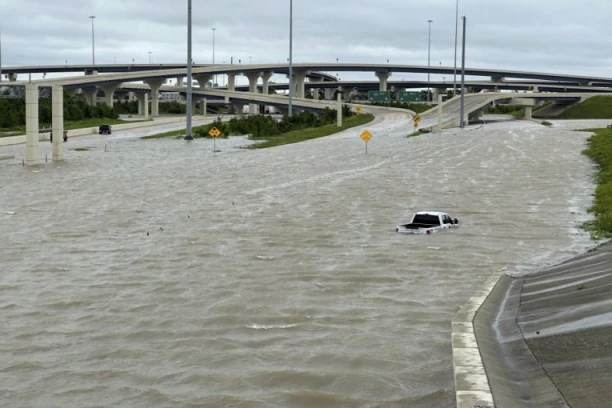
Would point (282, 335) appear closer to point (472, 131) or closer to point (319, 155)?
point (319, 155)

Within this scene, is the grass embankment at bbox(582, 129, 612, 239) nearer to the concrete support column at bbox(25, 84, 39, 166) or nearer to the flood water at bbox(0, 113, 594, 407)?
the flood water at bbox(0, 113, 594, 407)

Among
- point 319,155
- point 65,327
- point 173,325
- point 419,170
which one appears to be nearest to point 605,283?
point 173,325

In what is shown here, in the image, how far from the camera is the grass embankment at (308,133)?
73312 mm

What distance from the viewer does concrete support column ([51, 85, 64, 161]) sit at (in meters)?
57.0

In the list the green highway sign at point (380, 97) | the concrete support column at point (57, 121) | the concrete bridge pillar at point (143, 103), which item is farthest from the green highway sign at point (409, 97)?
the concrete support column at point (57, 121)

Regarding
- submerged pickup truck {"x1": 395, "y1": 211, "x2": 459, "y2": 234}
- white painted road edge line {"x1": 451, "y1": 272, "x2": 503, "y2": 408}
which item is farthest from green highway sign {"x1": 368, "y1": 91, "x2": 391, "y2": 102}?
white painted road edge line {"x1": 451, "y1": 272, "x2": 503, "y2": 408}

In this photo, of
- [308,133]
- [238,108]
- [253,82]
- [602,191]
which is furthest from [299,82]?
[602,191]

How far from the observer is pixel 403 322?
54.9 ft

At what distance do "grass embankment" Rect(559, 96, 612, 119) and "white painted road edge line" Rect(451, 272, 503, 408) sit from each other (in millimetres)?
125944

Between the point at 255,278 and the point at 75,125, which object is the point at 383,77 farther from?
the point at 255,278

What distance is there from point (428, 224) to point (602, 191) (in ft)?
36.1

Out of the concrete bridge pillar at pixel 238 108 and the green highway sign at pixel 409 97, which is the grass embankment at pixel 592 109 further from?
the concrete bridge pillar at pixel 238 108

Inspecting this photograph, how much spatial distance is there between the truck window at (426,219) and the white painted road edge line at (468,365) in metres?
10.4

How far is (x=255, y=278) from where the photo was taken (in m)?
20.4
